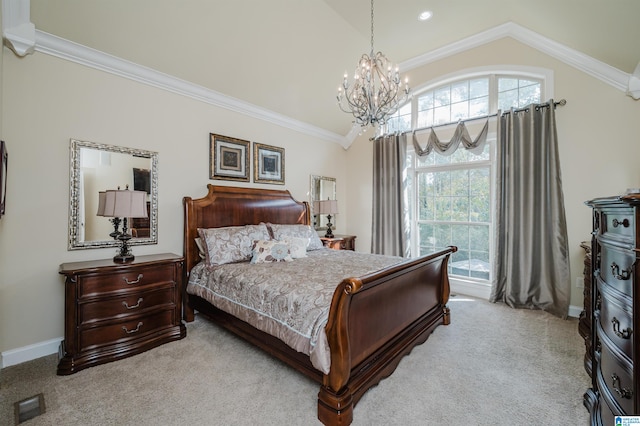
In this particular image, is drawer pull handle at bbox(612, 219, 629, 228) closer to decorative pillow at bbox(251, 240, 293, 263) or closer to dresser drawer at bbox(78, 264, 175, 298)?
decorative pillow at bbox(251, 240, 293, 263)

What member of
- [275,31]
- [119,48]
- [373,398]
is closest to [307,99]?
[275,31]

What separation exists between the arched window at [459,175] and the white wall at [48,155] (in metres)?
3.77

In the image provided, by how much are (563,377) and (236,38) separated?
4329 millimetres

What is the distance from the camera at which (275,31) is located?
10.4 feet

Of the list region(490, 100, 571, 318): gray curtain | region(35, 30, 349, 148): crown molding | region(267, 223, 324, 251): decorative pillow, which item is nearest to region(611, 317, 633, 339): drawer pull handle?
region(490, 100, 571, 318): gray curtain

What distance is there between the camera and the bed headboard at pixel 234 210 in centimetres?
328

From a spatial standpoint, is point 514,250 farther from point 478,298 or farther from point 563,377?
point 563,377

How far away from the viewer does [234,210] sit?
3.69m

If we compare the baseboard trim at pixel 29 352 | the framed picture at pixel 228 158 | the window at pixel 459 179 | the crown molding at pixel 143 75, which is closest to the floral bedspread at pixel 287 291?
the baseboard trim at pixel 29 352

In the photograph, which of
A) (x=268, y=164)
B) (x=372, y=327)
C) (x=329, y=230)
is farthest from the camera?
(x=329, y=230)

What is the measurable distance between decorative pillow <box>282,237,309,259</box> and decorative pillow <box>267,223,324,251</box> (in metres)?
0.17

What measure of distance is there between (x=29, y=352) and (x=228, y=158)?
2.68 m

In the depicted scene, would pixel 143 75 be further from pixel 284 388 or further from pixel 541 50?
A: pixel 541 50

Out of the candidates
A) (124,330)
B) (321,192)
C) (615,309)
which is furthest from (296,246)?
(615,309)
